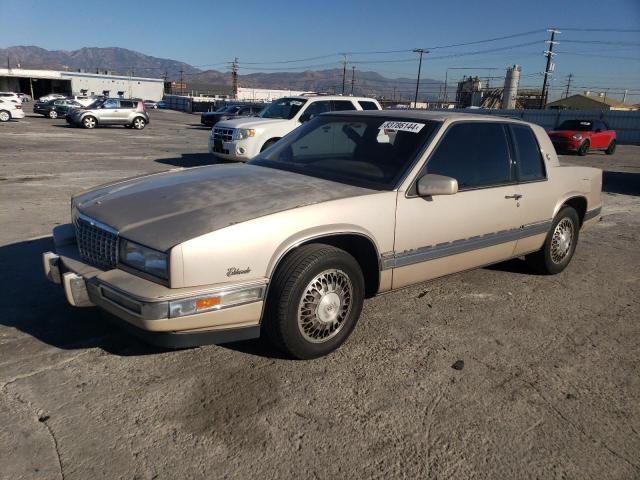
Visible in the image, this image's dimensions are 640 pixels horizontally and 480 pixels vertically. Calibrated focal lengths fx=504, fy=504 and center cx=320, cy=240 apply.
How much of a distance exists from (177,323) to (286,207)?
94 centimetres

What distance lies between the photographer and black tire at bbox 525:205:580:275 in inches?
197

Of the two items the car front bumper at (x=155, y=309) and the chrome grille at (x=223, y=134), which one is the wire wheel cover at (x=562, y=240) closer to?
the car front bumper at (x=155, y=309)

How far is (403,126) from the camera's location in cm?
398

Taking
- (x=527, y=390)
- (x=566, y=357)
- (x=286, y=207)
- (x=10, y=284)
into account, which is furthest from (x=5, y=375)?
(x=566, y=357)

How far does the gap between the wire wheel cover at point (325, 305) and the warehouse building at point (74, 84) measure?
87376mm

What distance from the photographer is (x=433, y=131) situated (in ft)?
12.7

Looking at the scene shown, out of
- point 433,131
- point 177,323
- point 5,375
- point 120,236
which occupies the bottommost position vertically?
point 5,375

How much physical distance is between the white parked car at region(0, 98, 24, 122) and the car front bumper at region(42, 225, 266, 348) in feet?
93.6

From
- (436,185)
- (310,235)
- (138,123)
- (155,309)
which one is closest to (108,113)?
(138,123)

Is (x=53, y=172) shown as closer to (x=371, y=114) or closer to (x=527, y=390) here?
(x=371, y=114)

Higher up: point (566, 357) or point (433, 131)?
point (433, 131)

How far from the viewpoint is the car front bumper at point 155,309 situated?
8.69ft

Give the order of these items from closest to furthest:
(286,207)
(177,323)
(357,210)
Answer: (177,323) → (286,207) → (357,210)

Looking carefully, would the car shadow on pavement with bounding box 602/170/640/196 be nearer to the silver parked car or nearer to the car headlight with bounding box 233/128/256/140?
the car headlight with bounding box 233/128/256/140
